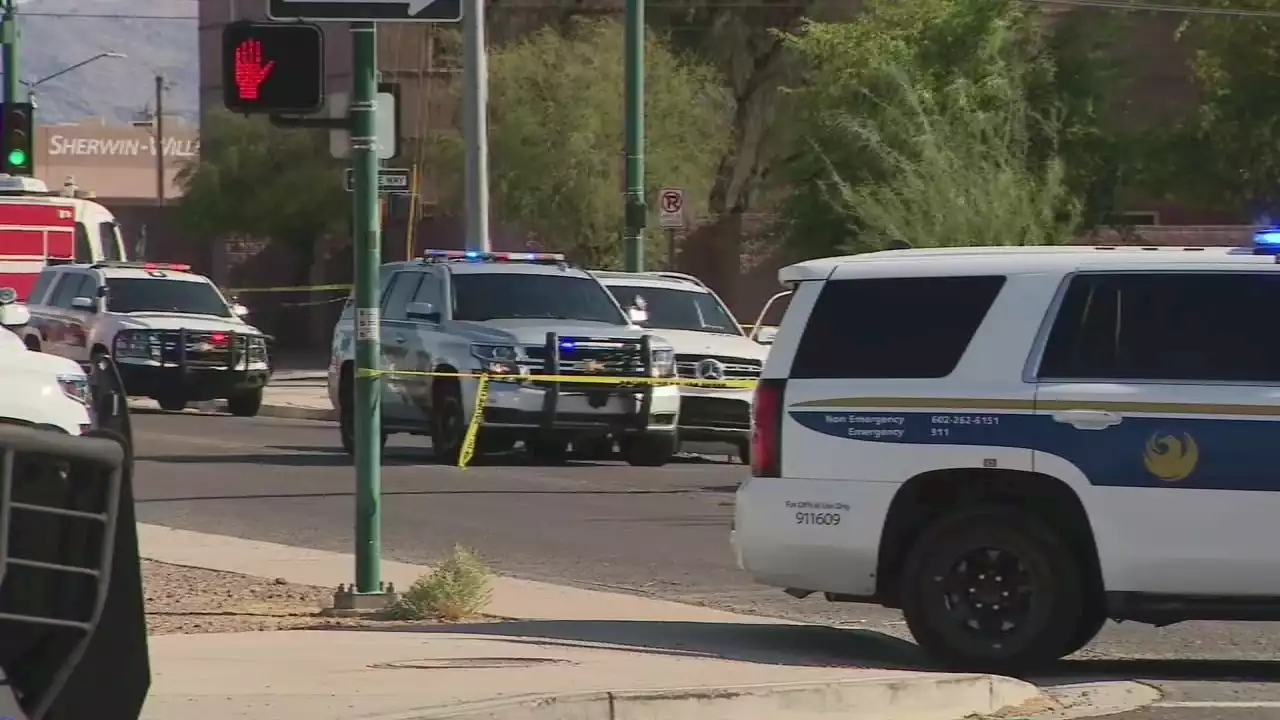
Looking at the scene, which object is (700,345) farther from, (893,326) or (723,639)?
(893,326)

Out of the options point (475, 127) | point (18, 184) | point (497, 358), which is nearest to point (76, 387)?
point (497, 358)

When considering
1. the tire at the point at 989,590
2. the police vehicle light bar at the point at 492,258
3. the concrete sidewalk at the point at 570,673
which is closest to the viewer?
the concrete sidewalk at the point at 570,673

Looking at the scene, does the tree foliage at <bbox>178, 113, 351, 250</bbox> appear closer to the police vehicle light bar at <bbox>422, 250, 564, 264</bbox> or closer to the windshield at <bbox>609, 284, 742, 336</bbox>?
the windshield at <bbox>609, 284, 742, 336</bbox>

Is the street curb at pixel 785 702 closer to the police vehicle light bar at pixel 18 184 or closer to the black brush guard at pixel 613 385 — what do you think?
the black brush guard at pixel 613 385

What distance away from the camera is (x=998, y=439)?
9500 millimetres

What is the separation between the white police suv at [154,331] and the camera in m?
27.3

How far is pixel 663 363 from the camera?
20.5 metres

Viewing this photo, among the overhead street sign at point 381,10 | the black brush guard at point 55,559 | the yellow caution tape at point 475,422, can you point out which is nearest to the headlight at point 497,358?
the yellow caution tape at point 475,422

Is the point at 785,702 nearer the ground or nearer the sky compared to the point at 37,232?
nearer the ground

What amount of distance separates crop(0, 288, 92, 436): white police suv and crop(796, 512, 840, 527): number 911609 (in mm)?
4106

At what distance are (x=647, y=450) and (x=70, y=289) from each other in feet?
34.3

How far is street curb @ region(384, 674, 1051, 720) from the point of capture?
798 cm

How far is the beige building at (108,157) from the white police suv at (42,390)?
95131 millimetres

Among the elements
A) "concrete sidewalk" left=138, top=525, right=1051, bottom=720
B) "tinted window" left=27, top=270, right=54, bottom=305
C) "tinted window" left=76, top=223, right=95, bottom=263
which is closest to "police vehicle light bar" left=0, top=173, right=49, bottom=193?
"tinted window" left=76, top=223, right=95, bottom=263
